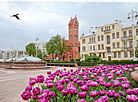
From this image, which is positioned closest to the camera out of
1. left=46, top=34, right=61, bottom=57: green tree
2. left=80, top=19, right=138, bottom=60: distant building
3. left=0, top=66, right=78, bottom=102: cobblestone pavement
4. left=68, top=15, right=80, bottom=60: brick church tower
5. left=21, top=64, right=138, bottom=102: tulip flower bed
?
left=21, top=64, right=138, bottom=102: tulip flower bed

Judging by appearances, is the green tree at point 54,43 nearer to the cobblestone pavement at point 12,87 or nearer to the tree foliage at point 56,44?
the tree foliage at point 56,44

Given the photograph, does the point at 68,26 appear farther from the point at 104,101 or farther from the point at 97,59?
the point at 104,101

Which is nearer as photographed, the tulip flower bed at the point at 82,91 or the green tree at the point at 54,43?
the tulip flower bed at the point at 82,91

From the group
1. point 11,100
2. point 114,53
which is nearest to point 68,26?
point 114,53

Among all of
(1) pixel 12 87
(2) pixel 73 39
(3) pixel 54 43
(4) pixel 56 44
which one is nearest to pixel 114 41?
(2) pixel 73 39

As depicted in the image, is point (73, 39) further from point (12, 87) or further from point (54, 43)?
point (12, 87)

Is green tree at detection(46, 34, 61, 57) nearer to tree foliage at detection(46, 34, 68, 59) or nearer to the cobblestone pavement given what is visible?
tree foliage at detection(46, 34, 68, 59)

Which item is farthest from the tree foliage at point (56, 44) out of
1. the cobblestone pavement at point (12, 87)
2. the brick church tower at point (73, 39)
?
the cobblestone pavement at point (12, 87)

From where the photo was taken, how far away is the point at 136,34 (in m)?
38.3

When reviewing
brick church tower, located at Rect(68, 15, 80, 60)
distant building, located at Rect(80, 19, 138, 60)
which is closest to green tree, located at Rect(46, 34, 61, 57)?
brick church tower, located at Rect(68, 15, 80, 60)

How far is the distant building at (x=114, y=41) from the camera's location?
3972 centimetres

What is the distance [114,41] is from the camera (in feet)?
142

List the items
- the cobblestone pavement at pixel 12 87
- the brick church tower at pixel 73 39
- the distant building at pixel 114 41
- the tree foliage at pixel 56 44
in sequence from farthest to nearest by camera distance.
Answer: the brick church tower at pixel 73 39
the tree foliage at pixel 56 44
the distant building at pixel 114 41
the cobblestone pavement at pixel 12 87

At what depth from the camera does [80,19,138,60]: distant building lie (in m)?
39.7
